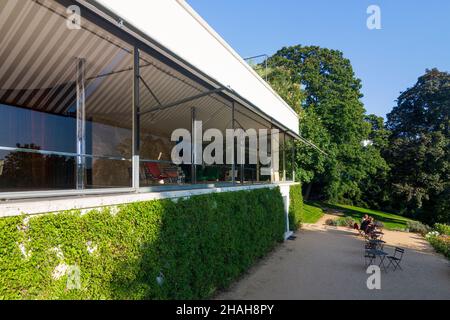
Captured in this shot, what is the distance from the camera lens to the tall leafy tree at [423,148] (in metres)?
28.7

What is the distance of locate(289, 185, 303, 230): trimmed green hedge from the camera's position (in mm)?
16969

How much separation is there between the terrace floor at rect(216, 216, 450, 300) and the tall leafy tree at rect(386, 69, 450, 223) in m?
17.3

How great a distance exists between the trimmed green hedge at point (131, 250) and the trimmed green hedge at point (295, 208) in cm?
872

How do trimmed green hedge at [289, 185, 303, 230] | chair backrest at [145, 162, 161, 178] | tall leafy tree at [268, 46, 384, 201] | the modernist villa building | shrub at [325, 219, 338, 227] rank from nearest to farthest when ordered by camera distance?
the modernist villa building
chair backrest at [145, 162, 161, 178]
trimmed green hedge at [289, 185, 303, 230]
shrub at [325, 219, 338, 227]
tall leafy tree at [268, 46, 384, 201]

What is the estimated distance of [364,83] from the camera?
35562 millimetres

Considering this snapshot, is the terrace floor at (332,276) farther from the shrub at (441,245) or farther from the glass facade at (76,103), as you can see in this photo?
the glass facade at (76,103)

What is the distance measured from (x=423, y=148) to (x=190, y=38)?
91.1 ft

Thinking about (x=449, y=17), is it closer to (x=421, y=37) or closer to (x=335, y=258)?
(x=421, y=37)

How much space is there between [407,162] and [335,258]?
77.6ft

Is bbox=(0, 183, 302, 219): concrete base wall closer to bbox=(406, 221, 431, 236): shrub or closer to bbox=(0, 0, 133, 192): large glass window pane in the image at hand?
bbox=(0, 0, 133, 192): large glass window pane

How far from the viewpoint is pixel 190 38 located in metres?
8.92

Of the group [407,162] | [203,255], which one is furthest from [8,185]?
[407,162]

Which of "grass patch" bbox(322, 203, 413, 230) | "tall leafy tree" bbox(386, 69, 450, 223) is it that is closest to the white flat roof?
"grass patch" bbox(322, 203, 413, 230)

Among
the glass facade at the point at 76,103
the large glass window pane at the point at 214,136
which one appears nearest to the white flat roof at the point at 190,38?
the glass facade at the point at 76,103
